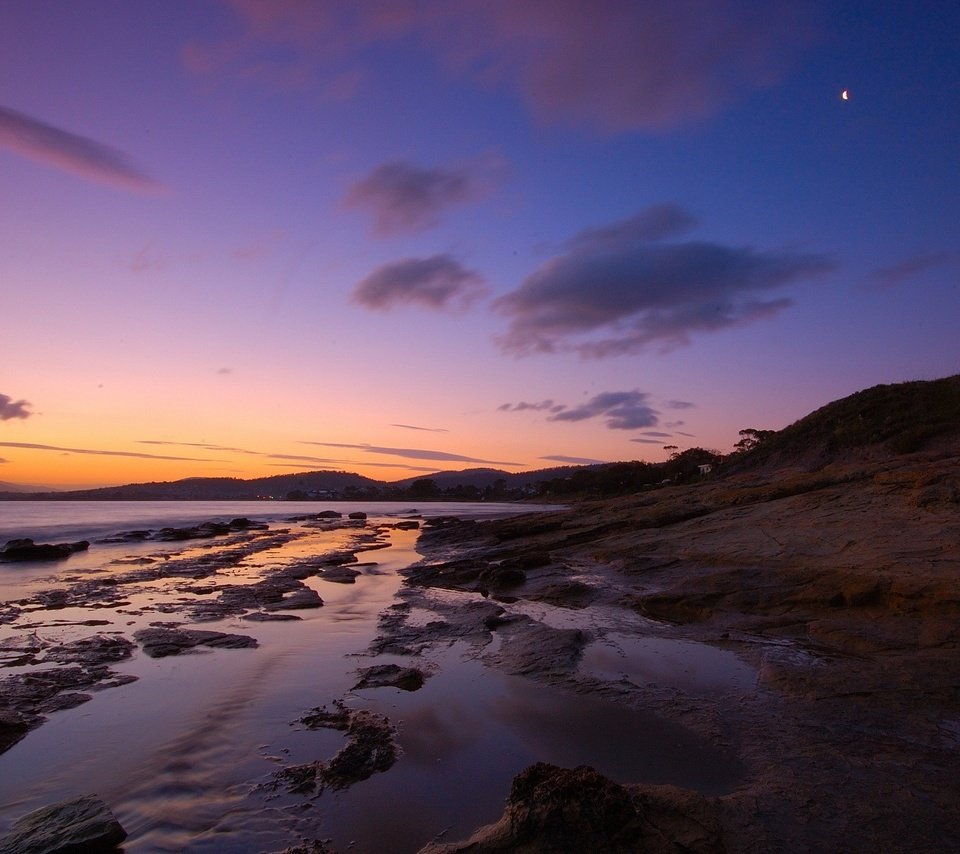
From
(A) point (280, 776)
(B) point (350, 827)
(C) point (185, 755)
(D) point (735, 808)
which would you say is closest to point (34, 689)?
(C) point (185, 755)

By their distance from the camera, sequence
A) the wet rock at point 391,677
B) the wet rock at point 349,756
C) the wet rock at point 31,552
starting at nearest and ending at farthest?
1. the wet rock at point 349,756
2. the wet rock at point 391,677
3. the wet rock at point 31,552

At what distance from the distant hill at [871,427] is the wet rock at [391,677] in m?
23.3

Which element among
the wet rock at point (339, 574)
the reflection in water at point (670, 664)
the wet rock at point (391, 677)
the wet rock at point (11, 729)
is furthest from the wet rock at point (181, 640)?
the wet rock at point (339, 574)

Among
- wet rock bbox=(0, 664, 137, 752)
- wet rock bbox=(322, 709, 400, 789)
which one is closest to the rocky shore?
wet rock bbox=(322, 709, 400, 789)

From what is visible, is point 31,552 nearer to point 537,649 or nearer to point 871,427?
point 537,649

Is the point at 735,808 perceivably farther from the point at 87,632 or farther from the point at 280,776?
the point at 87,632

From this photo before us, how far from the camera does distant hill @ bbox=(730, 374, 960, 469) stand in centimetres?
2320

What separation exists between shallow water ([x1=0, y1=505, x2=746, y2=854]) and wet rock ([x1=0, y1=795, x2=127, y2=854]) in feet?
0.68

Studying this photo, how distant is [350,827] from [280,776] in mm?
1124

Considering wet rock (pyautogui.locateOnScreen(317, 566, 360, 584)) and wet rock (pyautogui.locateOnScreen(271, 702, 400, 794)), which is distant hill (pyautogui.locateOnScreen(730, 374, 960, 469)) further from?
wet rock (pyautogui.locateOnScreen(271, 702, 400, 794))

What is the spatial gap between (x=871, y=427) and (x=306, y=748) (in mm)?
30055

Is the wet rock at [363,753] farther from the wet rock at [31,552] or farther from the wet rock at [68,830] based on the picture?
the wet rock at [31,552]

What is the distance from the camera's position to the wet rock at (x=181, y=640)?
30.2 ft

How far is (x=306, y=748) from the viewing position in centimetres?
557
